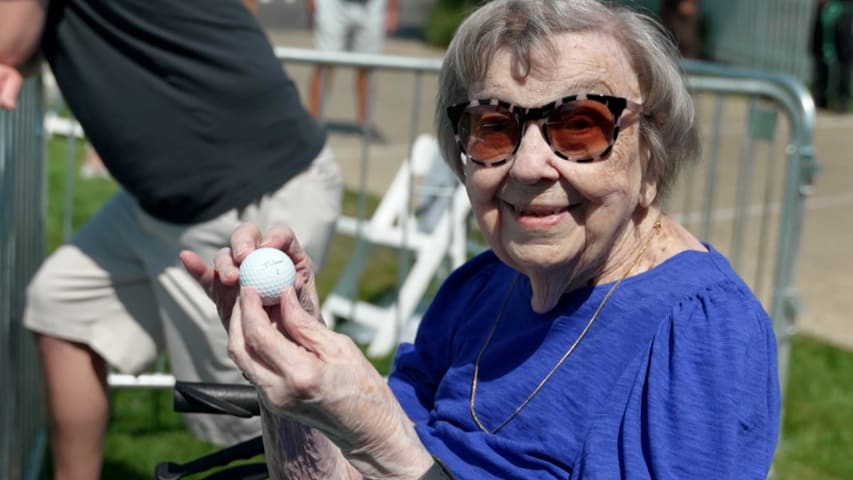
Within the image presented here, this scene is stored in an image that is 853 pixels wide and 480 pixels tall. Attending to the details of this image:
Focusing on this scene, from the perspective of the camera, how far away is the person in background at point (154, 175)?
3.38m

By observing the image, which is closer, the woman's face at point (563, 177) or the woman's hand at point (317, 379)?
Answer: the woman's hand at point (317, 379)

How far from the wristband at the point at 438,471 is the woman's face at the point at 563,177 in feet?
1.23

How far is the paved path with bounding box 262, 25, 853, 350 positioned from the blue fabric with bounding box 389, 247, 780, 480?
9.10ft

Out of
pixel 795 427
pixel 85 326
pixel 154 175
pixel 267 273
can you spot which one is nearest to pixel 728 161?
pixel 795 427

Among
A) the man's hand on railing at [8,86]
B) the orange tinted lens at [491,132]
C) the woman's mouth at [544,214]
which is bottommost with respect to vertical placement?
the woman's mouth at [544,214]

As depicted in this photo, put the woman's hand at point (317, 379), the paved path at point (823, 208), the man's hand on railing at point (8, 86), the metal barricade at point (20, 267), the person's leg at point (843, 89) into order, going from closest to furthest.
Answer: the woman's hand at point (317, 379) → the man's hand on railing at point (8, 86) → the metal barricade at point (20, 267) → the paved path at point (823, 208) → the person's leg at point (843, 89)

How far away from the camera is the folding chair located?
18.7 feet

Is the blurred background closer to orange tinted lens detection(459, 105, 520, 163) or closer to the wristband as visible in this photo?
→ orange tinted lens detection(459, 105, 520, 163)

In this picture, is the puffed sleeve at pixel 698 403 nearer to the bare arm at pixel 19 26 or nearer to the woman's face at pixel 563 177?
the woman's face at pixel 563 177

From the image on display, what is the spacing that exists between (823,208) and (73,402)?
633cm

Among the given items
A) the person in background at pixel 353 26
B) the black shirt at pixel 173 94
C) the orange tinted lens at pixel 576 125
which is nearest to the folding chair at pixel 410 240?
the black shirt at pixel 173 94

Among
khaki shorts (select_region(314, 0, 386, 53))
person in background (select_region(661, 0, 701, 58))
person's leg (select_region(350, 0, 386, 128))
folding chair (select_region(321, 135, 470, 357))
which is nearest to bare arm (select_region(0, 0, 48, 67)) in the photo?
folding chair (select_region(321, 135, 470, 357))

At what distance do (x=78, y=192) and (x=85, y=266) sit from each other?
16.2 ft

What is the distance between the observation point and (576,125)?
2256 millimetres
